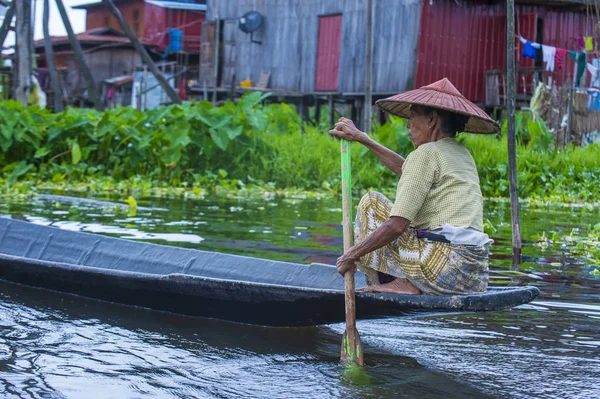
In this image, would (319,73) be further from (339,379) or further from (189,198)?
(339,379)

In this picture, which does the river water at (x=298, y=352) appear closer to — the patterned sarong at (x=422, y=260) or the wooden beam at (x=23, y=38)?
the patterned sarong at (x=422, y=260)

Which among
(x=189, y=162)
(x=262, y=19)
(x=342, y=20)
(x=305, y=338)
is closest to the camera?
(x=305, y=338)

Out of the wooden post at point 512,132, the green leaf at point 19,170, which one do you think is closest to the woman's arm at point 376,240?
the wooden post at point 512,132

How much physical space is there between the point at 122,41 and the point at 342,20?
1292 cm

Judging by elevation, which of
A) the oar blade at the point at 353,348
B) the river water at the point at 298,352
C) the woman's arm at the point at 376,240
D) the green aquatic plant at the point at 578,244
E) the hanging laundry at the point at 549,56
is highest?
the hanging laundry at the point at 549,56

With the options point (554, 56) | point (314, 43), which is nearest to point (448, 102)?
point (554, 56)

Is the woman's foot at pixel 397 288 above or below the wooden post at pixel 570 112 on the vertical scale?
A: below

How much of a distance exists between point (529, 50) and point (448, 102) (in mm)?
14612

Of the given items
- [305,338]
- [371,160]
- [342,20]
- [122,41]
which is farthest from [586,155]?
[122,41]

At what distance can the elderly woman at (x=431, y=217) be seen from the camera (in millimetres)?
3637

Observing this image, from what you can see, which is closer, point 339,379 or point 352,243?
point 339,379

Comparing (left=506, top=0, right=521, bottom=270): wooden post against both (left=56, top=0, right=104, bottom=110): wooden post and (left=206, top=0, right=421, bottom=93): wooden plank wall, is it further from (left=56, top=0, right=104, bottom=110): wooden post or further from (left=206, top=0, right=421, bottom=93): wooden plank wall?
(left=206, top=0, right=421, bottom=93): wooden plank wall

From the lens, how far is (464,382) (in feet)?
11.7

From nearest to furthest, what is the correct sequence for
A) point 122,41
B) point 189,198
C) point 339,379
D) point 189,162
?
point 339,379 < point 189,198 < point 189,162 < point 122,41
